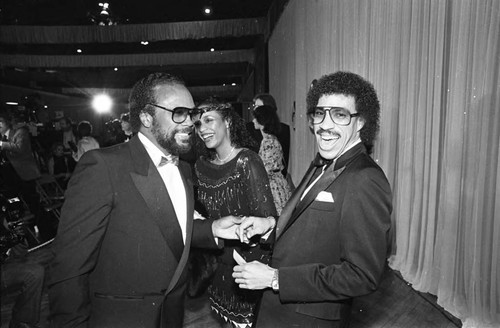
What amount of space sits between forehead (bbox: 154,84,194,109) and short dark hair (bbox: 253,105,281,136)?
2.61 meters

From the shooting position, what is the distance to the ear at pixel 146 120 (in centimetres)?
167

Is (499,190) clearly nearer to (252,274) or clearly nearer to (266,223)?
(266,223)

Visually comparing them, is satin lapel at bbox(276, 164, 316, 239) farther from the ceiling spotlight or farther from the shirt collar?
the ceiling spotlight

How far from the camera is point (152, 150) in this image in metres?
1.61

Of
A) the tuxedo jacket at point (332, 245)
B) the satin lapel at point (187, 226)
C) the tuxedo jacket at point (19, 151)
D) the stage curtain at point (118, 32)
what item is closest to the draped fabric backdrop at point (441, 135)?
the tuxedo jacket at point (332, 245)

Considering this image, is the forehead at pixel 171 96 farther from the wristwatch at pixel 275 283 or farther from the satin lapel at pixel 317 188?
the wristwatch at pixel 275 283

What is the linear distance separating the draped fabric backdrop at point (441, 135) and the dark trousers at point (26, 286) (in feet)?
9.90

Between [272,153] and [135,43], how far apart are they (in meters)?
10.9

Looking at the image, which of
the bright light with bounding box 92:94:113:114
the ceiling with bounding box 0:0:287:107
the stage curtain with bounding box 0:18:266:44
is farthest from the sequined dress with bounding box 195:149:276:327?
the bright light with bounding box 92:94:113:114

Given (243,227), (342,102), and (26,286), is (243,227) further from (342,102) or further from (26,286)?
(26,286)

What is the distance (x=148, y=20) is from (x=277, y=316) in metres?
10.8

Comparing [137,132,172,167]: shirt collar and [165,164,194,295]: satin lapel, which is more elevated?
[137,132,172,167]: shirt collar

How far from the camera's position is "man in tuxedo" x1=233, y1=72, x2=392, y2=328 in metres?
1.28

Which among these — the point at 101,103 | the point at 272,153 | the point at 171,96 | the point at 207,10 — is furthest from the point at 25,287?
the point at 101,103
